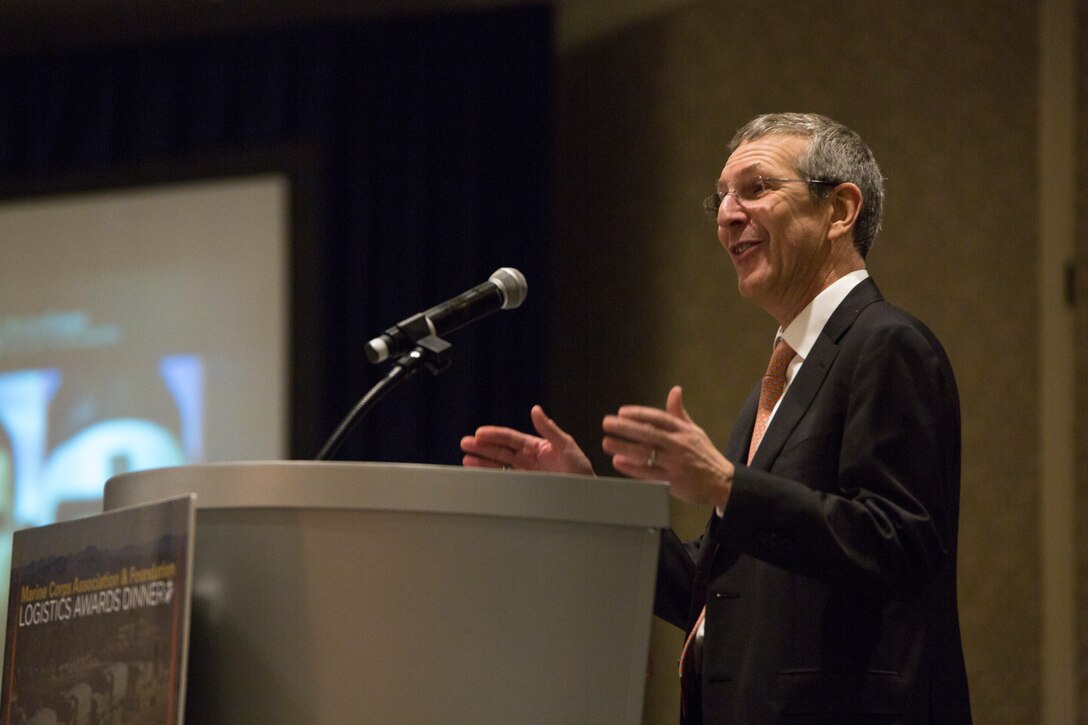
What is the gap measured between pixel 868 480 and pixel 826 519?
11 cm

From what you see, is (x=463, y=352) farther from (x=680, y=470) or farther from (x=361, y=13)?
(x=680, y=470)

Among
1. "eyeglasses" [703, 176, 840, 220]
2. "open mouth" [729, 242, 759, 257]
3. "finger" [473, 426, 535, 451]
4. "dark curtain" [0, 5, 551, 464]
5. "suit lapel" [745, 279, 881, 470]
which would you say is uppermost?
"dark curtain" [0, 5, 551, 464]

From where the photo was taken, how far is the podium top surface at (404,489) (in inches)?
48.0

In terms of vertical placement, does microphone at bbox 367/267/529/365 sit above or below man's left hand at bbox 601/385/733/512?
above

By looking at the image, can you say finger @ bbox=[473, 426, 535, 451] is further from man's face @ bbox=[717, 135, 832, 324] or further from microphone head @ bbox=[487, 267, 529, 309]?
man's face @ bbox=[717, 135, 832, 324]

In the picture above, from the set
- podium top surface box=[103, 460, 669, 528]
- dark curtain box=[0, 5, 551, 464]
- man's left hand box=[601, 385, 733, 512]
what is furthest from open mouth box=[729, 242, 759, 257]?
dark curtain box=[0, 5, 551, 464]

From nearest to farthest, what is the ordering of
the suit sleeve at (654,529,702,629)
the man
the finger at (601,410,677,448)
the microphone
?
the finger at (601,410,677,448)
the man
the microphone
the suit sleeve at (654,529,702,629)

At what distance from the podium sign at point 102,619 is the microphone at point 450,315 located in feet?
1.50

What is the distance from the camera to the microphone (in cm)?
169

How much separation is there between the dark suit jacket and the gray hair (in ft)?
0.97

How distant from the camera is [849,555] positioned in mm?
1538

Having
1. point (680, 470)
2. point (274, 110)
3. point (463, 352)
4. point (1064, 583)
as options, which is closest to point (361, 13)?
point (274, 110)

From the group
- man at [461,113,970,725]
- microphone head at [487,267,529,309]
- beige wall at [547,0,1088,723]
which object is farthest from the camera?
beige wall at [547,0,1088,723]

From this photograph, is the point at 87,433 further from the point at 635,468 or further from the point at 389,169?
the point at 635,468
